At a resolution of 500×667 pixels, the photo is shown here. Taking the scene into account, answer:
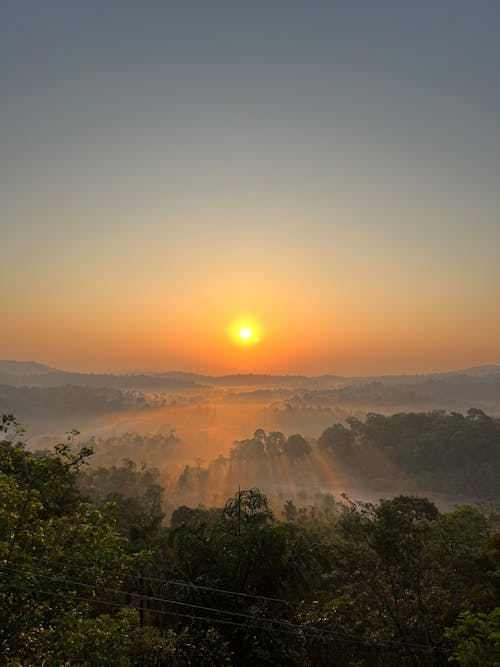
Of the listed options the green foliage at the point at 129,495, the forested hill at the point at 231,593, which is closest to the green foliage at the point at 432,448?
the green foliage at the point at 129,495

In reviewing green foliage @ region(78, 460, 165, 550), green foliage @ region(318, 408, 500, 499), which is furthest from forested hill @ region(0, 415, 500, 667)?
green foliage @ region(318, 408, 500, 499)

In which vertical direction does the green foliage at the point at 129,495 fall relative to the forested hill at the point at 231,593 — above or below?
below

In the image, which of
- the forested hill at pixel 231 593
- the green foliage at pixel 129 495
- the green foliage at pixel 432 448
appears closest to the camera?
the forested hill at pixel 231 593

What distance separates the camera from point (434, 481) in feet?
311

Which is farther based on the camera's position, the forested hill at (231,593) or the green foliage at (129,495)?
the green foliage at (129,495)

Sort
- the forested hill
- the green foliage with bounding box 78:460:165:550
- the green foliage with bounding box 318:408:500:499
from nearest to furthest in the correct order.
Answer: the forested hill → the green foliage with bounding box 78:460:165:550 → the green foliage with bounding box 318:408:500:499

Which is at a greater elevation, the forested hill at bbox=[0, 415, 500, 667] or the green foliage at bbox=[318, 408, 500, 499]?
the forested hill at bbox=[0, 415, 500, 667]

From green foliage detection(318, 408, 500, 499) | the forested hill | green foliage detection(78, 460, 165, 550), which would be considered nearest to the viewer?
the forested hill

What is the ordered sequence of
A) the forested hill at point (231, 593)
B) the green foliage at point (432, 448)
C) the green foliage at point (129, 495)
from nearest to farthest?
the forested hill at point (231, 593)
the green foliage at point (129, 495)
the green foliage at point (432, 448)

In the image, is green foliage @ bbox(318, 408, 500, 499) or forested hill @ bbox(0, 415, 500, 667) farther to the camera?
green foliage @ bbox(318, 408, 500, 499)

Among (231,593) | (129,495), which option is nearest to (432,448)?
(129,495)

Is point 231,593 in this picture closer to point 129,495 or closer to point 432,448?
point 129,495

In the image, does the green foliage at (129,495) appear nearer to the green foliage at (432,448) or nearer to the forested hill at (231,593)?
the forested hill at (231,593)

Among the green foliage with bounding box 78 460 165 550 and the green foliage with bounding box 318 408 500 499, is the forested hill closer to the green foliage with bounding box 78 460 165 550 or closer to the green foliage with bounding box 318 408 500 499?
the green foliage with bounding box 78 460 165 550
